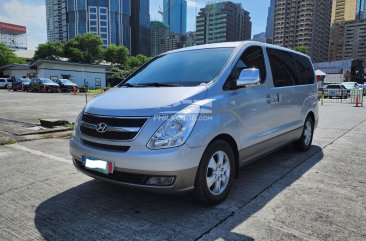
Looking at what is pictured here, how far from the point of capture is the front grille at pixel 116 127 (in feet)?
9.82

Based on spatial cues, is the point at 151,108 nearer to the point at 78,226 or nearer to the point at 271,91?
the point at 78,226

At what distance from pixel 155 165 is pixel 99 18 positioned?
128 metres

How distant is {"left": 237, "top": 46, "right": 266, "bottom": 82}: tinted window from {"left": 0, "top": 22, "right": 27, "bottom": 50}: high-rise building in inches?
5221

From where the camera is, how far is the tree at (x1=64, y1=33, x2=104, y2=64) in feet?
218

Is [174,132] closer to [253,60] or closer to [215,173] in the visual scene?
[215,173]

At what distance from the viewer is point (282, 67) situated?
5.01 m

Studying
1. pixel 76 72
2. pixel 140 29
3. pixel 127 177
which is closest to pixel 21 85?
pixel 76 72

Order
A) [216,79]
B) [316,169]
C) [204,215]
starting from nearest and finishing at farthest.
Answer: [204,215]
[216,79]
[316,169]

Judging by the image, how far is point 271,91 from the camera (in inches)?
176

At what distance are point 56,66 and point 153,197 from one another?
4592 centimetres

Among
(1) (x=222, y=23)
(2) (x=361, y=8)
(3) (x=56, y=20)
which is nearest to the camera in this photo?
(1) (x=222, y=23)

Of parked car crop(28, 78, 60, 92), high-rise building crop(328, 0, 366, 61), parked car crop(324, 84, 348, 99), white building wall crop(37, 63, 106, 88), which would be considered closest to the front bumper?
parked car crop(324, 84, 348, 99)

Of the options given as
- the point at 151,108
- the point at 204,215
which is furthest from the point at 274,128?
the point at 151,108

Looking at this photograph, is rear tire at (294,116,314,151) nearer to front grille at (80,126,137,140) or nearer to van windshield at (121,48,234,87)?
van windshield at (121,48,234,87)
